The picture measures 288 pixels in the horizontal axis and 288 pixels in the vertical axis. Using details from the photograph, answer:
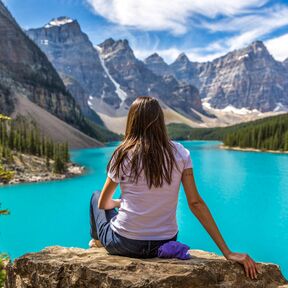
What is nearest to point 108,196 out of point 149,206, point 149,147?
point 149,206

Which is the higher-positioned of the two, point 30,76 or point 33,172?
point 30,76

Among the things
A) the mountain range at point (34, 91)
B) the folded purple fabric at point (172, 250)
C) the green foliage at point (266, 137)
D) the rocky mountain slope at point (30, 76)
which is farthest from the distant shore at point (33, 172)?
the rocky mountain slope at point (30, 76)

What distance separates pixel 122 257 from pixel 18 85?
160 metres

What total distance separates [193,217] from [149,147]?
2535 centimetres

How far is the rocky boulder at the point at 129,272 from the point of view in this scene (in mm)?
4141

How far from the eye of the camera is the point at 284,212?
29578 millimetres

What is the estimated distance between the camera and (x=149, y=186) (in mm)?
4605

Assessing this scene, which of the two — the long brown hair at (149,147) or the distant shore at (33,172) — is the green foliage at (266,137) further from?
the long brown hair at (149,147)

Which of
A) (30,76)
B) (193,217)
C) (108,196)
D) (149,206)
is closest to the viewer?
(149,206)

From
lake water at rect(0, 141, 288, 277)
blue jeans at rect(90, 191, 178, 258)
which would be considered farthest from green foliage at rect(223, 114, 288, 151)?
blue jeans at rect(90, 191, 178, 258)

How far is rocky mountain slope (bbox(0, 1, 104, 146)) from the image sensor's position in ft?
517

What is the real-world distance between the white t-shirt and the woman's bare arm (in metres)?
0.13

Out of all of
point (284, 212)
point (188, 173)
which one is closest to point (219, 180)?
point (284, 212)

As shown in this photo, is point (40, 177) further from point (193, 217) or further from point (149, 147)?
point (149, 147)
